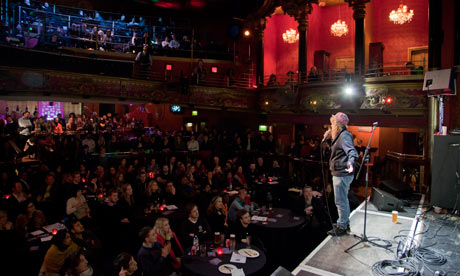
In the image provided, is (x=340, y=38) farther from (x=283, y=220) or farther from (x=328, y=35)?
(x=283, y=220)

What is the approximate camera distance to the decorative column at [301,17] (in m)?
13.9

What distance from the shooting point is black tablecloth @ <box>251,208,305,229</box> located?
604cm

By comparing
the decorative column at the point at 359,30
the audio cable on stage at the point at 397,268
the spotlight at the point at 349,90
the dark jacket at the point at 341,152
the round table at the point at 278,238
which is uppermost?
the decorative column at the point at 359,30

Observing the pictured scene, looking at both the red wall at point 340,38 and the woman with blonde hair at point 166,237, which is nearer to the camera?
the woman with blonde hair at point 166,237

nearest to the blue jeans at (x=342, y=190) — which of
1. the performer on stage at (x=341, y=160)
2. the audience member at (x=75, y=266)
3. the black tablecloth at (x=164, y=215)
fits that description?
the performer on stage at (x=341, y=160)

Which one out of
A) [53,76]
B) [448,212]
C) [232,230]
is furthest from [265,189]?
[53,76]

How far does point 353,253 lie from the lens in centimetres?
403

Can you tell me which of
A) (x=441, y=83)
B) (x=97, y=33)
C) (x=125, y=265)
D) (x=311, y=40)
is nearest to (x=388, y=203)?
(x=441, y=83)

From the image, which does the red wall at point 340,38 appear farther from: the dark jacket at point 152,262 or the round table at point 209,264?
the dark jacket at point 152,262

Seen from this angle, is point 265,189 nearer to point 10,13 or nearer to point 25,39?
point 25,39

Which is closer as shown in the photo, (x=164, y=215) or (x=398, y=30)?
(x=164, y=215)

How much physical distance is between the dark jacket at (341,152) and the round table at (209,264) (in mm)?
1587

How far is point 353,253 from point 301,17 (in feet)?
40.0

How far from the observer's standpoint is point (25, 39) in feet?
34.3
